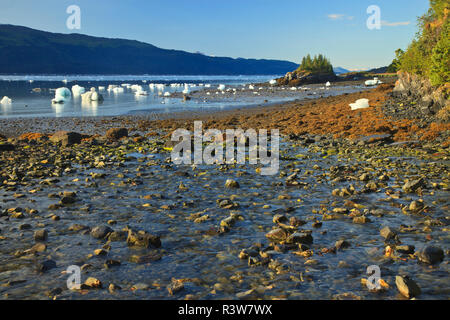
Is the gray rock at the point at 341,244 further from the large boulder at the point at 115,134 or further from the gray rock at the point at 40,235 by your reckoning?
the large boulder at the point at 115,134

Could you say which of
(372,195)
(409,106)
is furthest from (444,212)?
(409,106)

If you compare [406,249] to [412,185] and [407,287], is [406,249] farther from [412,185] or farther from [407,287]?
[412,185]

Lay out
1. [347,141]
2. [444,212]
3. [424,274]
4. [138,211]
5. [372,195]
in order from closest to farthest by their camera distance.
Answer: [424,274] → [444,212] → [138,211] → [372,195] → [347,141]

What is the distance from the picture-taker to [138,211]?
10227 millimetres

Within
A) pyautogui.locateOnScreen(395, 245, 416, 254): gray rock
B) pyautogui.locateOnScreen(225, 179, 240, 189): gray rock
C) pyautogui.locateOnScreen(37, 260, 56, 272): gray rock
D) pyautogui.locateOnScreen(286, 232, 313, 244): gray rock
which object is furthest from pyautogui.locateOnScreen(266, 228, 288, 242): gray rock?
pyautogui.locateOnScreen(37, 260, 56, 272): gray rock

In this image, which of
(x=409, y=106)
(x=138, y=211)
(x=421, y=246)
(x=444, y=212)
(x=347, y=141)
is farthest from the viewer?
(x=409, y=106)

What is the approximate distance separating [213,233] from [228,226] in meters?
0.48

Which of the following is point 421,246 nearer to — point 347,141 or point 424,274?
point 424,274

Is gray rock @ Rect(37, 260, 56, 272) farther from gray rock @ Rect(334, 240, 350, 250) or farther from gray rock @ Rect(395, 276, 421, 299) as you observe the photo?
gray rock @ Rect(395, 276, 421, 299)

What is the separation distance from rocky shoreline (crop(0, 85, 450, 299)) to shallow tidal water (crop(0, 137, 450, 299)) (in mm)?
34

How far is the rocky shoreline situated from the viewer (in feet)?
20.4

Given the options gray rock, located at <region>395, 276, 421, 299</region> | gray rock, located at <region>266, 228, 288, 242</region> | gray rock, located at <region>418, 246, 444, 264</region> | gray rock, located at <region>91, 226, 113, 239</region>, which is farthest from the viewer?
gray rock, located at <region>91, 226, 113, 239</region>

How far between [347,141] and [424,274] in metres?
14.8

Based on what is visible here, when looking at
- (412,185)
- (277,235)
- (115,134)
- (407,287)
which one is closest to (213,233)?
(277,235)
